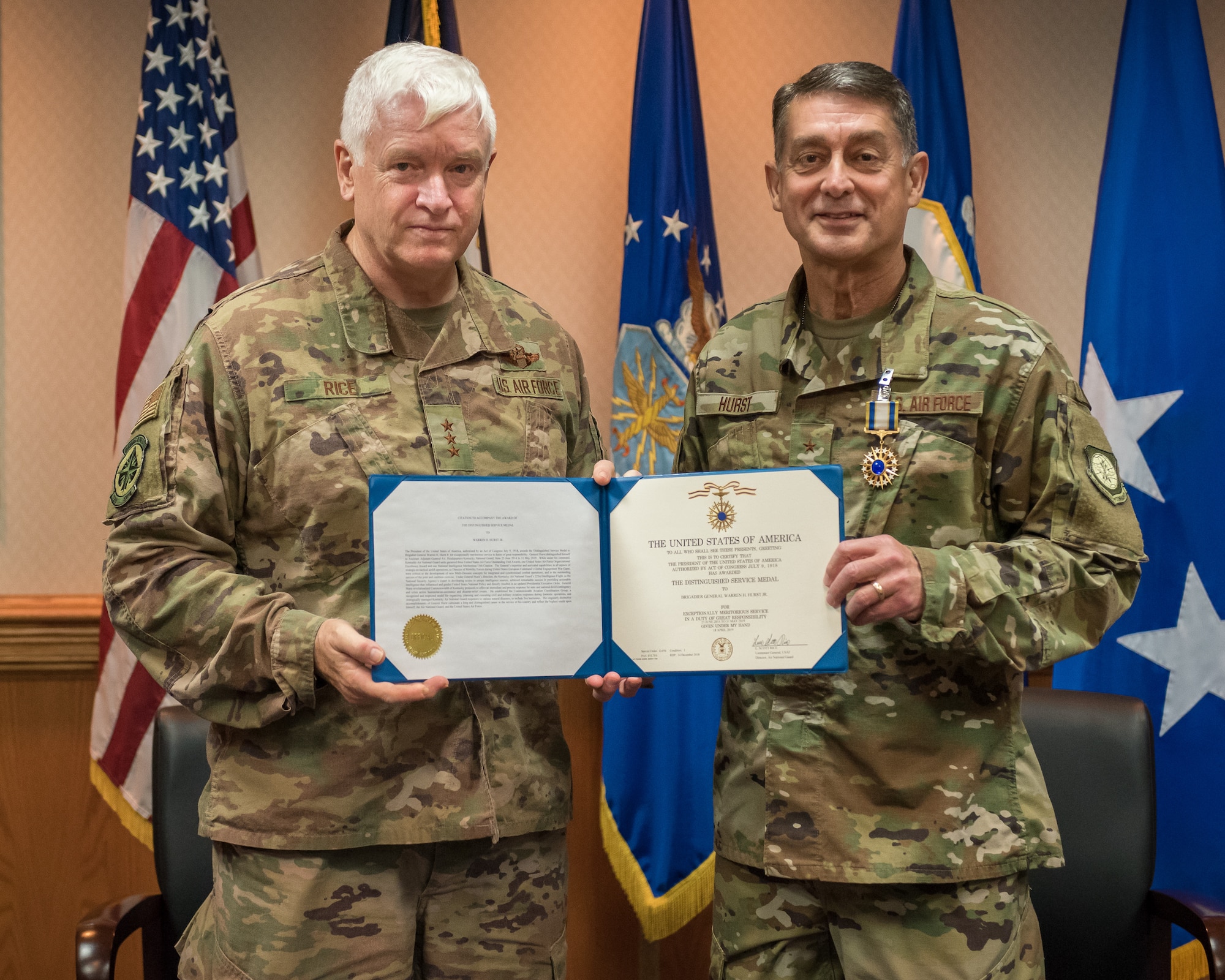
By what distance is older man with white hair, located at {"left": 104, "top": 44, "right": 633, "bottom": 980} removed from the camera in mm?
1445

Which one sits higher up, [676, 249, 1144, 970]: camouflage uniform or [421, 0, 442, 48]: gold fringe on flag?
[421, 0, 442, 48]: gold fringe on flag

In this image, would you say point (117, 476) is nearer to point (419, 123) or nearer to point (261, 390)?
point (261, 390)

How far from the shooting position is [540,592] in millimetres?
1459

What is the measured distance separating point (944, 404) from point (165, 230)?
1.95 metres

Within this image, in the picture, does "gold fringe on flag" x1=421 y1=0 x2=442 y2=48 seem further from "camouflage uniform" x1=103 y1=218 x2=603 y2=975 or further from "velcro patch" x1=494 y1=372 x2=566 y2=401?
"velcro patch" x1=494 y1=372 x2=566 y2=401

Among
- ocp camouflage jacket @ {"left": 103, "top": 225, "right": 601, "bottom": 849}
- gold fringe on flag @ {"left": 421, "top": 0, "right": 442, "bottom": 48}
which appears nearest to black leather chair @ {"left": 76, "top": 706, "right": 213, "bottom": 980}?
ocp camouflage jacket @ {"left": 103, "top": 225, "right": 601, "bottom": 849}

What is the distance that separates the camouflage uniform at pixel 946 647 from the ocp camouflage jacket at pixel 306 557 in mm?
368

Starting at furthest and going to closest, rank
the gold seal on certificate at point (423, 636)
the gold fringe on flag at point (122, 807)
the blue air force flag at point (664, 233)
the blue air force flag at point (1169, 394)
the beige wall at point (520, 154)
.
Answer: the beige wall at point (520, 154)
the blue air force flag at point (664, 233)
the gold fringe on flag at point (122, 807)
the blue air force flag at point (1169, 394)
the gold seal on certificate at point (423, 636)

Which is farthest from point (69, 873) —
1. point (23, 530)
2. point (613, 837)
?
point (613, 837)

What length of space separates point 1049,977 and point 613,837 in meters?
1.01

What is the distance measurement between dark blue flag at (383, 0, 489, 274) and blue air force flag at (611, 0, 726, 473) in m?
0.37
